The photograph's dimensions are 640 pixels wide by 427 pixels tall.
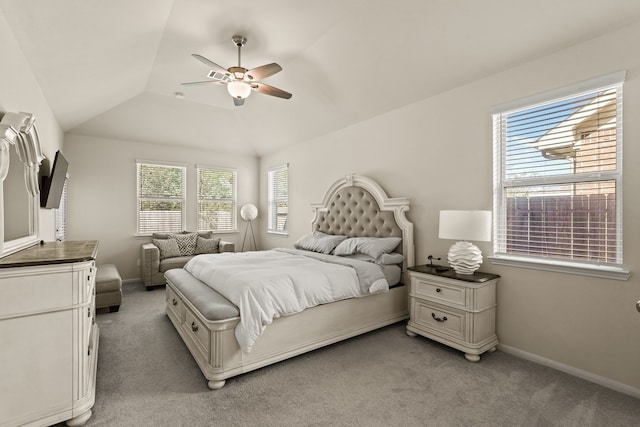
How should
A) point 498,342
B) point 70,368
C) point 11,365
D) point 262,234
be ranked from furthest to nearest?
point 262,234 < point 498,342 < point 70,368 < point 11,365

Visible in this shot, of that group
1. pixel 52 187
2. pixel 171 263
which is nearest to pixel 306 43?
pixel 52 187

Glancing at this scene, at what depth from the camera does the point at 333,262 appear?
345cm

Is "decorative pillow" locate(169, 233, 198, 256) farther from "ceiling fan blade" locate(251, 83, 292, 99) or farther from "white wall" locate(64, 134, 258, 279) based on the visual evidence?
"ceiling fan blade" locate(251, 83, 292, 99)

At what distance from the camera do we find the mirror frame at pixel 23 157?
6.16ft

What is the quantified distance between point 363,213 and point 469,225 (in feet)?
5.46

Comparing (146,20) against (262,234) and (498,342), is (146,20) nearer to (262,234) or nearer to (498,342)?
(498,342)

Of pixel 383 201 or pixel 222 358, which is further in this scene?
→ pixel 383 201

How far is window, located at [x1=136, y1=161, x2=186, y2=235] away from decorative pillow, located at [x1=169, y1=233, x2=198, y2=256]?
470 millimetres

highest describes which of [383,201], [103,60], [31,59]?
[103,60]

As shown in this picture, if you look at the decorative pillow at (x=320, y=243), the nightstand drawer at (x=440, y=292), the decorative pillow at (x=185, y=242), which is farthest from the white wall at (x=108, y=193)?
the nightstand drawer at (x=440, y=292)

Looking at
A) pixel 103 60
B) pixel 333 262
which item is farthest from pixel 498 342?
pixel 103 60

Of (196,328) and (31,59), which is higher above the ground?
(31,59)

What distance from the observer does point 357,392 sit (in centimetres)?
217

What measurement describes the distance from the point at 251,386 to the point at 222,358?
0.29 m
